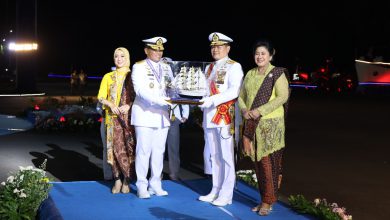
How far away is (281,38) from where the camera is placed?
57875 millimetres

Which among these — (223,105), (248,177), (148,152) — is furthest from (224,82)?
(248,177)

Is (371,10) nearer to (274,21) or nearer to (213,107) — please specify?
(274,21)

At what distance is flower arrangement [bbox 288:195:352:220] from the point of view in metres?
5.91

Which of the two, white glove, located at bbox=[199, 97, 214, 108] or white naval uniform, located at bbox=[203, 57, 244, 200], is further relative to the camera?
white naval uniform, located at bbox=[203, 57, 244, 200]

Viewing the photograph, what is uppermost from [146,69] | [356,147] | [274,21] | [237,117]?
[274,21]

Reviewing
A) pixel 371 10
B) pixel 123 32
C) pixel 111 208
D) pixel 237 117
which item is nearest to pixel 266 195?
pixel 237 117

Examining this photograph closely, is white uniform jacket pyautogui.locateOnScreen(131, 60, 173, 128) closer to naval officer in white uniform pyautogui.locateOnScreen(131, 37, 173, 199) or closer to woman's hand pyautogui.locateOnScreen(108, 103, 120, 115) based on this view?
naval officer in white uniform pyautogui.locateOnScreen(131, 37, 173, 199)

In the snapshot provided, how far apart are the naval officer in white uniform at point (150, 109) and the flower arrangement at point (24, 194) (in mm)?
1120

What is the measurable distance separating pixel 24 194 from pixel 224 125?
7.25 feet

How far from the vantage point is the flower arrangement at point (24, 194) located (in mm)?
5827

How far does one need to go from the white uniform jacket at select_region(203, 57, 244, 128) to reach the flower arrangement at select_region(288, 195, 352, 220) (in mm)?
1164

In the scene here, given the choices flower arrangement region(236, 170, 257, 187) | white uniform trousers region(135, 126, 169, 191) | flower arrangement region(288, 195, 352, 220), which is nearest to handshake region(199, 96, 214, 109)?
white uniform trousers region(135, 126, 169, 191)

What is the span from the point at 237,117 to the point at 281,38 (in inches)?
2060

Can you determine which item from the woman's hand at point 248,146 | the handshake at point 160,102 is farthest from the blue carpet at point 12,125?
the woman's hand at point 248,146
